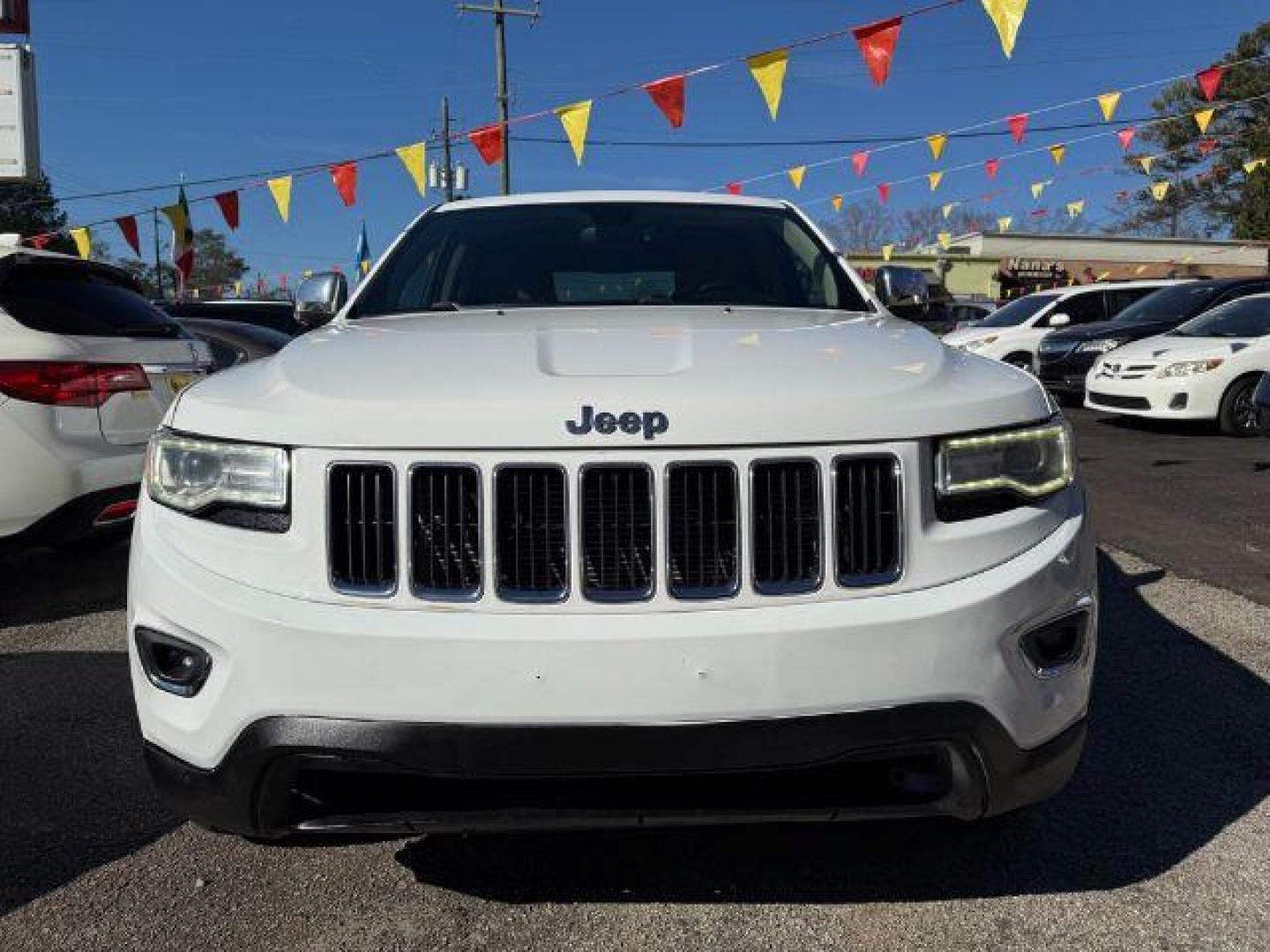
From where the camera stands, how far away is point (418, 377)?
2.02 m

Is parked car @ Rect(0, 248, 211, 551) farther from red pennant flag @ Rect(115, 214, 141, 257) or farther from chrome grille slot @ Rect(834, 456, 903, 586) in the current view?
red pennant flag @ Rect(115, 214, 141, 257)

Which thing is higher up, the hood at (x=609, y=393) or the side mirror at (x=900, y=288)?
the side mirror at (x=900, y=288)

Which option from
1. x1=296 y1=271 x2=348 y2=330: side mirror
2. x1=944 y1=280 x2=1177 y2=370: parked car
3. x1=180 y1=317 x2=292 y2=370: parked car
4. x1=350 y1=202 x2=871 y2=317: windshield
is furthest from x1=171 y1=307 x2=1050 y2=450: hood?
x1=944 y1=280 x2=1177 y2=370: parked car

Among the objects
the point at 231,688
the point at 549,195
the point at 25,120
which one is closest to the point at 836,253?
the point at 549,195

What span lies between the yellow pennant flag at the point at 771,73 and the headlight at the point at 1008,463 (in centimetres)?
995

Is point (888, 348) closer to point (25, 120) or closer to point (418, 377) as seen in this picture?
point (418, 377)

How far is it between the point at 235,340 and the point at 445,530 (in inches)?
247

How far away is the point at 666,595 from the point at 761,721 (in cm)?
27

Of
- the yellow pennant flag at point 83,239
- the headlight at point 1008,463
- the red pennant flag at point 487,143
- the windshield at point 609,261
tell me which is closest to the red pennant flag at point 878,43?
the red pennant flag at point 487,143

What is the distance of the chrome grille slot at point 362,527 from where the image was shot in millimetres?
1859

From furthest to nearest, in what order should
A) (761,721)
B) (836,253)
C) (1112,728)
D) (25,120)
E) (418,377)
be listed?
(25,120) < (836,253) < (1112,728) < (418,377) < (761,721)

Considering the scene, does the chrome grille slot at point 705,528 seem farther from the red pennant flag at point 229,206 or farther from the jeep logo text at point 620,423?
the red pennant flag at point 229,206

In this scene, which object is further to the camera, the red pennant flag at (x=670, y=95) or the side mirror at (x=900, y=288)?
the red pennant flag at (x=670, y=95)

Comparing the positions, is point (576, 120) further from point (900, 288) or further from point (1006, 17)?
point (900, 288)
